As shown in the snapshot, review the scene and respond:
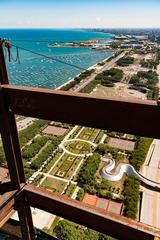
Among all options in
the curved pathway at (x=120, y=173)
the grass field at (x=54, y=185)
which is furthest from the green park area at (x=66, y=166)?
the curved pathway at (x=120, y=173)

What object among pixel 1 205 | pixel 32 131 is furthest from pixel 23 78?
pixel 1 205

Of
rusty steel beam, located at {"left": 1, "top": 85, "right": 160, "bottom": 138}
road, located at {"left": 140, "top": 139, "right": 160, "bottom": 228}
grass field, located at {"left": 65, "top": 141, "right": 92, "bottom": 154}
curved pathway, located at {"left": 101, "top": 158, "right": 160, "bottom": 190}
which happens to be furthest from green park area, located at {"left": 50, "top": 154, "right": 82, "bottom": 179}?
rusty steel beam, located at {"left": 1, "top": 85, "right": 160, "bottom": 138}

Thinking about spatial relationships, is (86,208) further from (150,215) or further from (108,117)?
(150,215)

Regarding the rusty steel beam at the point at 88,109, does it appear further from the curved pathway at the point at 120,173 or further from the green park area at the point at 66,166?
the green park area at the point at 66,166

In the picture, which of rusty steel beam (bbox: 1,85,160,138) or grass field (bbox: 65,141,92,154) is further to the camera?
grass field (bbox: 65,141,92,154)

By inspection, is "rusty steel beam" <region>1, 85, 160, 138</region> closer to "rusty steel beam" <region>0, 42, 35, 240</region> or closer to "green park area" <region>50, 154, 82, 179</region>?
"rusty steel beam" <region>0, 42, 35, 240</region>

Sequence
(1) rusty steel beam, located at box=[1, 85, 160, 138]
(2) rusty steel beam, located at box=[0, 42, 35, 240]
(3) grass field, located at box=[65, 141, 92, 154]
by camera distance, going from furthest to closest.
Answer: (3) grass field, located at box=[65, 141, 92, 154], (2) rusty steel beam, located at box=[0, 42, 35, 240], (1) rusty steel beam, located at box=[1, 85, 160, 138]

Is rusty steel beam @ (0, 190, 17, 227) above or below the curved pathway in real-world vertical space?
above
